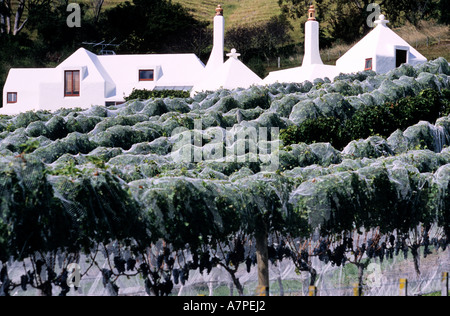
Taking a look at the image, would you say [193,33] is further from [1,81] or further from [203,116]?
[203,116]

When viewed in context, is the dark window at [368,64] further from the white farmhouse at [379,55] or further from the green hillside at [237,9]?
the green hillside at [237,9]

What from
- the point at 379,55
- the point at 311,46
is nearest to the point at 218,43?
the point at 311,46

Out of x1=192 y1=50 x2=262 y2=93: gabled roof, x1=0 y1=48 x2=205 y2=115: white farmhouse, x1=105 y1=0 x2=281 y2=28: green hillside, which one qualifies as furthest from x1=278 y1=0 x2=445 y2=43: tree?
x1=192 y1=50 x2=262 y2=93: gabled roof

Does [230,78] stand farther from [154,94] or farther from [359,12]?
[359,12]

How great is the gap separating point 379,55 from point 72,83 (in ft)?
59.4

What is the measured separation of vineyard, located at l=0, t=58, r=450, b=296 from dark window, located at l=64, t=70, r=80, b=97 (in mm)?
15997

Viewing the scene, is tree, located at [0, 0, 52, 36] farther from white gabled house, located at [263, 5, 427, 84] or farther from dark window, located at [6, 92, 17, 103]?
white gabled house, located at [263, 5, 427, 84]

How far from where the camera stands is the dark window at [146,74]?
148ft

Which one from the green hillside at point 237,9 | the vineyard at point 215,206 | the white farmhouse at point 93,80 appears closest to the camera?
A: the vineyard at point 215,206

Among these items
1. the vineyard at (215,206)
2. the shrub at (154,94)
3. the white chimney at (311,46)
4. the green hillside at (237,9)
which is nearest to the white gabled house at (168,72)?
the white chimney at (311,46)

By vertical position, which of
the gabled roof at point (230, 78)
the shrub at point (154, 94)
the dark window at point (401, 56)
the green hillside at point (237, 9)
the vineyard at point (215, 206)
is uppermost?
the green hillside at point (237, 9)

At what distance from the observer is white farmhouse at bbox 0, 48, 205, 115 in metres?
43.0

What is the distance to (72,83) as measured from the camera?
43.5 meters
